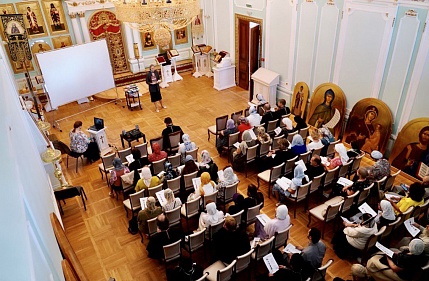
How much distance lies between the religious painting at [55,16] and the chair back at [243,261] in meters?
11.5

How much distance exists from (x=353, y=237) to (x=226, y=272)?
226 centimetres

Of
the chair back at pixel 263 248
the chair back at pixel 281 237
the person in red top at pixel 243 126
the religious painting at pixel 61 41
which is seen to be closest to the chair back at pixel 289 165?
the person in red top at pixel 243 126

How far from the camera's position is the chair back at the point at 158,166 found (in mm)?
7614

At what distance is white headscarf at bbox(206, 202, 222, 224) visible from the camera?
564 centimetres

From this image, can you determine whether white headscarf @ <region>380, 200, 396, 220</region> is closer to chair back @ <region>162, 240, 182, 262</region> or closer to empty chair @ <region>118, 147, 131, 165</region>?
chair back @ <region>162, 240, 182, 262</region>

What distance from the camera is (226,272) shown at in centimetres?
500

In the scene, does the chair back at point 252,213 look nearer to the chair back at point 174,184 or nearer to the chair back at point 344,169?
the chair back at point 174,184

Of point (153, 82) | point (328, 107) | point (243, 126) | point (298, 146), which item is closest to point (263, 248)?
point (298, 146)

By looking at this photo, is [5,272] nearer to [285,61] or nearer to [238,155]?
[238,155]

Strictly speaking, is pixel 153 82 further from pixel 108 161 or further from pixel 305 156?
pixel 305 156

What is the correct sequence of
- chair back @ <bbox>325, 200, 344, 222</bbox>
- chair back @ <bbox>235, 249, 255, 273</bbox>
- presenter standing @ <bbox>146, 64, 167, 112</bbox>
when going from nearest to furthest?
chair back @ <bbox>235, 249, 255, 273</bbox> → chair back @ <bbox>325, 200, 344, 222</bbox> → presenter standing @ <bbox>146, 64, 167, 112</bbox>

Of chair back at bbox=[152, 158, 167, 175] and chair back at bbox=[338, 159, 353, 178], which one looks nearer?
chair back at bbox=[338, 159, 353, 178]

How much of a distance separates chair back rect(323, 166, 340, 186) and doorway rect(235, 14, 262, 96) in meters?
5.87

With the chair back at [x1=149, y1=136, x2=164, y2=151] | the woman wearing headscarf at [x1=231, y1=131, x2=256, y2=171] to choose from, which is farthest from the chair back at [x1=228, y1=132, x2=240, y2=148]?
the chair back at [x1=149, y1=136, x2=164, y2=151]
